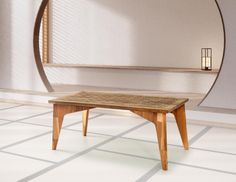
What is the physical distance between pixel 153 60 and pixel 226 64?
2605 mm

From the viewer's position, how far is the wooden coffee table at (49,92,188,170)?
2.73 m

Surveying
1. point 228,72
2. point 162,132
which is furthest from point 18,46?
point 162,132

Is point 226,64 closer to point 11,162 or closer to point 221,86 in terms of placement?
point 221,86

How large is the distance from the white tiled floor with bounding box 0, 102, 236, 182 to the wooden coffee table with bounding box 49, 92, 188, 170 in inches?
6.5

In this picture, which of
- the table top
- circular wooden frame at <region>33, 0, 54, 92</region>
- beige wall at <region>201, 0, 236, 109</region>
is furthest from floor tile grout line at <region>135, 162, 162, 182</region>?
circular wooden frame at <region>33, 0, 54, 92</region>

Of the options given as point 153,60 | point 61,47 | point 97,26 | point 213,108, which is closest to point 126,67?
point 153,60

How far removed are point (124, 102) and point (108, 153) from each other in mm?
436

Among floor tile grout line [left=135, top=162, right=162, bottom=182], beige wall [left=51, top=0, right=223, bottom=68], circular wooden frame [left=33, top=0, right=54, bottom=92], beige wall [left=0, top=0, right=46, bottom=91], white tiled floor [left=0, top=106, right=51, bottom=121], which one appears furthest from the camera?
beige wall [left=51, top=0, right=223, bottom=68]

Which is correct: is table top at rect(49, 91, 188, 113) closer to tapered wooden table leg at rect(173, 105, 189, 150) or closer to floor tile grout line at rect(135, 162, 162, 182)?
tapered wooden table leg at rect(173, 105, 189, 150)

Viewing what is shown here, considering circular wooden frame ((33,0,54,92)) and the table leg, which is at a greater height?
circular wooden frame ((33,0,54,92))

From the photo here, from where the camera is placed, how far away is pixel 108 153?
123 inches

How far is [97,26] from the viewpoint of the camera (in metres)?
7.05

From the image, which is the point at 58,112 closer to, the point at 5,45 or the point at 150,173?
the point at 150,173

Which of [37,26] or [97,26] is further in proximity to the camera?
[97,26]
